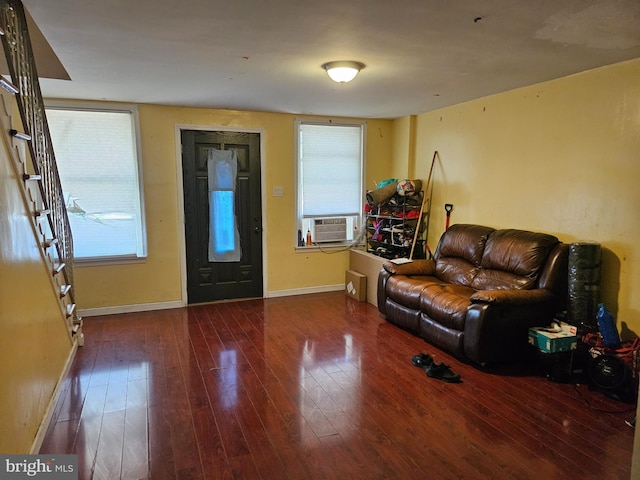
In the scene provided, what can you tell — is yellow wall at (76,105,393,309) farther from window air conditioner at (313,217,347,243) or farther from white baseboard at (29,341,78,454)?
white baseboard at (29,341,78,454)

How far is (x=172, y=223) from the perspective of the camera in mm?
4691

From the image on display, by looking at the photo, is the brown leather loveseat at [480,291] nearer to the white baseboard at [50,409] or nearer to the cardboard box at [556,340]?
the cardboard box at [556,340]

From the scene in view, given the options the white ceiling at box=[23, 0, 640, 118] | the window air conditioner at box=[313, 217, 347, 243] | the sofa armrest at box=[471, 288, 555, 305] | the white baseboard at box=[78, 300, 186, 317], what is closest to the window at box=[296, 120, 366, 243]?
the window air conditioner at box=[313, 217, 347, 243]

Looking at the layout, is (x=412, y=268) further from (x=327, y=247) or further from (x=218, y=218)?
(x=218, y=218)

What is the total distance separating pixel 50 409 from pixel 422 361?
2.53 metres

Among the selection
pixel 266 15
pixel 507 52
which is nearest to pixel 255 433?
pixel 266 15

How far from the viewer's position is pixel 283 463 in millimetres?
2082

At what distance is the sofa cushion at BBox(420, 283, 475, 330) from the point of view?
3.24 metres

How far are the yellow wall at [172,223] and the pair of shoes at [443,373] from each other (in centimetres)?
255

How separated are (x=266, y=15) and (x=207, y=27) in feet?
1.25

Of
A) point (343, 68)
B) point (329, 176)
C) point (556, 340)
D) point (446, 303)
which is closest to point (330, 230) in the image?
point (329, 176)

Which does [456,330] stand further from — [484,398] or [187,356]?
[187,356]

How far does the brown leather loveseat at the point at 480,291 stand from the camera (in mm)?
3068

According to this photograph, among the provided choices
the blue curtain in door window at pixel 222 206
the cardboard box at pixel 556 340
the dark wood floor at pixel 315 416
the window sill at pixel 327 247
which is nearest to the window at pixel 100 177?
the blue curtain in door window at pixel 222 206
